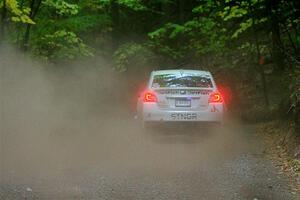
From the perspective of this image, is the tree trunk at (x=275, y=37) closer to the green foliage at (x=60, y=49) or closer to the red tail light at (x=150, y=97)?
the red tail light at (x=150, y=97)

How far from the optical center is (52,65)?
24.4 m

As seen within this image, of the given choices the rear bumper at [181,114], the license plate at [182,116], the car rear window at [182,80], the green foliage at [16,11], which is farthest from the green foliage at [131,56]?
the license plate at [182,116]

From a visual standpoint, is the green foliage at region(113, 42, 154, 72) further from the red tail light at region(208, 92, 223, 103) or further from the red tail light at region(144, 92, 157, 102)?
the red tail light at region(208, 92, 223, 103)

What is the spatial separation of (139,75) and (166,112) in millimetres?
12694

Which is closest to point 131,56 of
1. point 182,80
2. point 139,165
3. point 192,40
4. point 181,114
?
point 192,40

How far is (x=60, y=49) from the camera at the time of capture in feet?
74.8

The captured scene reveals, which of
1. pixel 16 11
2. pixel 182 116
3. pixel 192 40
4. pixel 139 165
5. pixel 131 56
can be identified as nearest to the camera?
pixel 139 165

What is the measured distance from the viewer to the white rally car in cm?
1311

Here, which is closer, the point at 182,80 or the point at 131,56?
the point at 182,80

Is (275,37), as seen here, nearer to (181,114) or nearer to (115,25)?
(181,114)

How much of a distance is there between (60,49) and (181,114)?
10.9 metres

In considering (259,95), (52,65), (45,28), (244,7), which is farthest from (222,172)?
(52,65)

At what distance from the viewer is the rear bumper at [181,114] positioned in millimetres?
13086

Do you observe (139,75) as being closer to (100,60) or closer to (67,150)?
(100,60)
